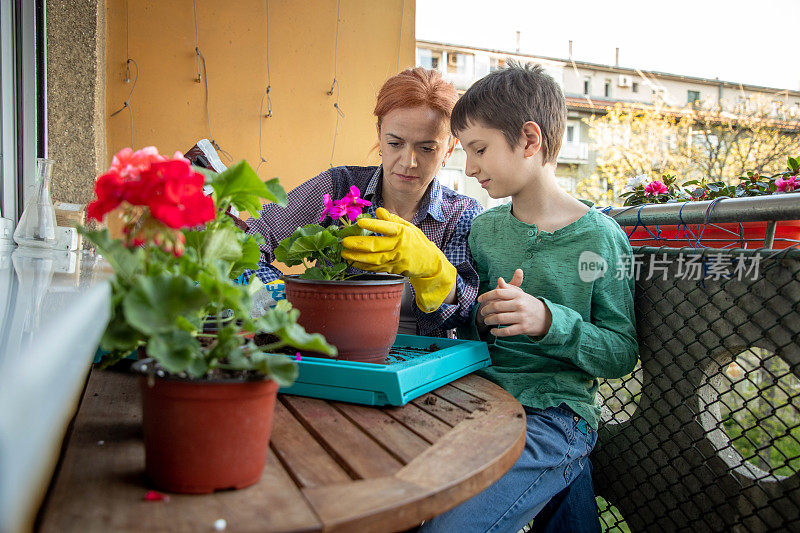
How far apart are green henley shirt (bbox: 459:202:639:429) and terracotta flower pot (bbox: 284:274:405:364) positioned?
1.38 ft

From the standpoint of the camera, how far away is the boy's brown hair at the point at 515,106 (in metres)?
1.49

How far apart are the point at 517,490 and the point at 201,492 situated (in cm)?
73

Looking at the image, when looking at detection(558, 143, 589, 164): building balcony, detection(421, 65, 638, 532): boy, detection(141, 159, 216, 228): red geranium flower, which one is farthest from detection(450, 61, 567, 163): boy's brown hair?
detection(558, 143, 589, 164): building balcony

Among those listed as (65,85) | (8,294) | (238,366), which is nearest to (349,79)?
(65,85)

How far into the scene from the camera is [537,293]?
56.1 inches

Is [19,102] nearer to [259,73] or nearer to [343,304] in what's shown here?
[259,73]

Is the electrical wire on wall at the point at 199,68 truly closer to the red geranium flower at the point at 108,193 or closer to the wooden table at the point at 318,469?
the wooden table at the point at 318,469

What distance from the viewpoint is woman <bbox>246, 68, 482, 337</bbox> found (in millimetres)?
1416

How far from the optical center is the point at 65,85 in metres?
2.34

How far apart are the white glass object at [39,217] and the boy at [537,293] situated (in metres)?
1.31

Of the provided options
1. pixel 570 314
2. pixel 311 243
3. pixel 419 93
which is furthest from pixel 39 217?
pixel 570 314

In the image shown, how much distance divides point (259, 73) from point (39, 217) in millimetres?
2149

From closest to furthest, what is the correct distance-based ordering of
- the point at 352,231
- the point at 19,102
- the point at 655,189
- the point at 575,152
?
the point at 352,231
the point at 19,102
the point at 655,189
the point at 575,152

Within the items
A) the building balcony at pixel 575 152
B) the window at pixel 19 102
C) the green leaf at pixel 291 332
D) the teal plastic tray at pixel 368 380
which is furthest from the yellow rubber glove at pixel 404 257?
the building balcony at pixel 575 152
